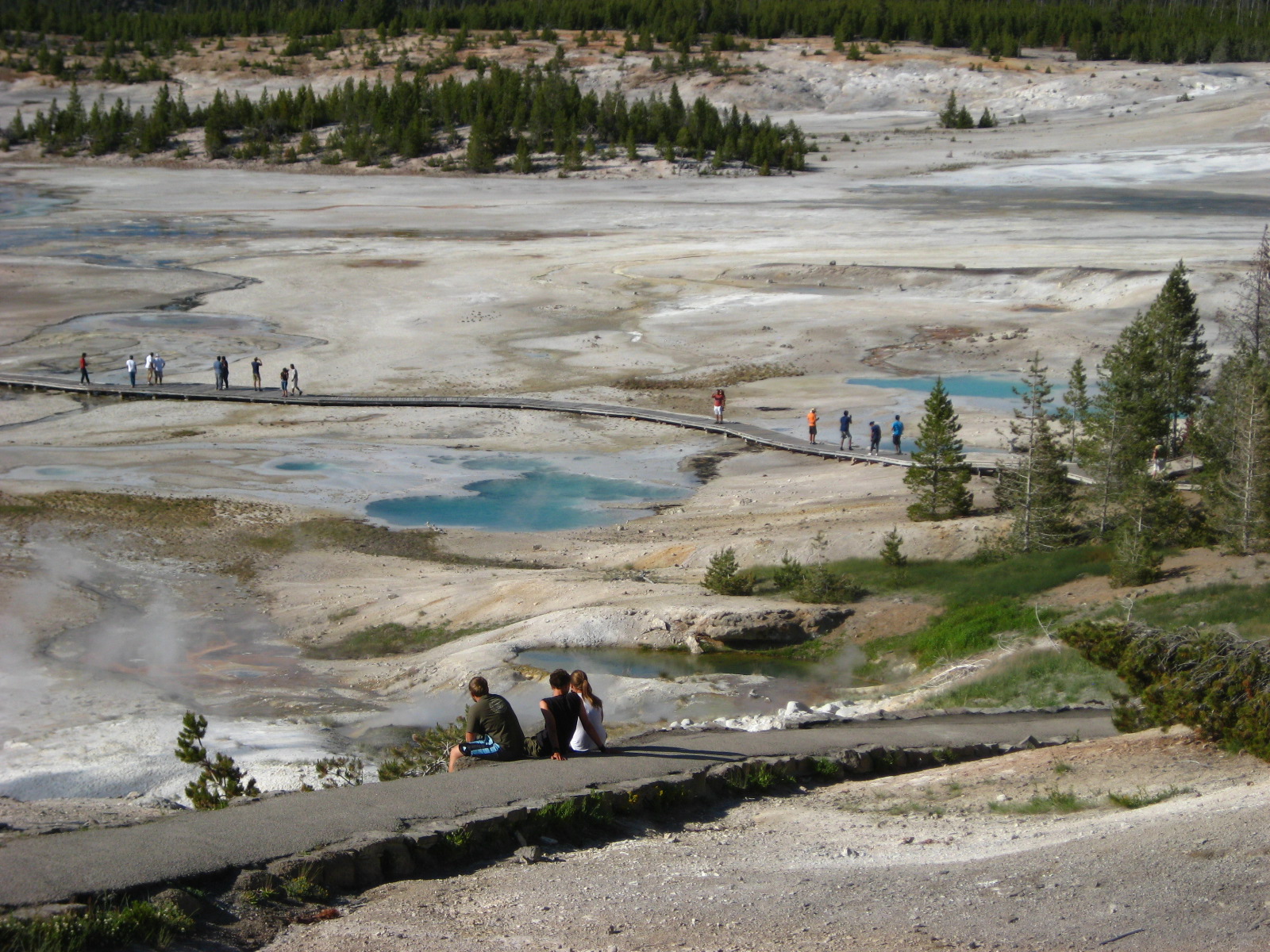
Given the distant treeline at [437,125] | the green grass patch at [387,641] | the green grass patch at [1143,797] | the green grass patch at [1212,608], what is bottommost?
the green grass patch at [387,641]

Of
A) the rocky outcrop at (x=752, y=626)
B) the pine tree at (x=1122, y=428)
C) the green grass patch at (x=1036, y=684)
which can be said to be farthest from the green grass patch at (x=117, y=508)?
the pine tree at (x=1122, y=428)

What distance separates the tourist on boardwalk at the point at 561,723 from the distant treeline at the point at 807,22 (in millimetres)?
119287

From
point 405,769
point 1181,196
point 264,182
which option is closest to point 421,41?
point 264,182

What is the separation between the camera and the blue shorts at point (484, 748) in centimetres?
1092

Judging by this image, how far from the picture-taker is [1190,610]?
60.5 feet

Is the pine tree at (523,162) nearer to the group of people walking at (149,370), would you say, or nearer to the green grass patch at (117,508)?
the group of people walking at (149,370)

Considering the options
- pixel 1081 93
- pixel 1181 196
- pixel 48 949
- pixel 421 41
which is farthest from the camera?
pixel 421 41

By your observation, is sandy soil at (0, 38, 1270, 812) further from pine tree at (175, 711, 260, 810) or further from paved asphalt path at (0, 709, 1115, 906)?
paved asphalt path at (0, 709, 1115, 906)

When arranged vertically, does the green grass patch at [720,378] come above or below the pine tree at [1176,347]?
below

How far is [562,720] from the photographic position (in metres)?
11.1

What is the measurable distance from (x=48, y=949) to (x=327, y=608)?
56.3ft

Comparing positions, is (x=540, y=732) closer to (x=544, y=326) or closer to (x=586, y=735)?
(x=586, y=735)

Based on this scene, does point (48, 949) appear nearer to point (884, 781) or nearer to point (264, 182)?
point (884, 781)

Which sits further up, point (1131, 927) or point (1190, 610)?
point (1131, 927)
